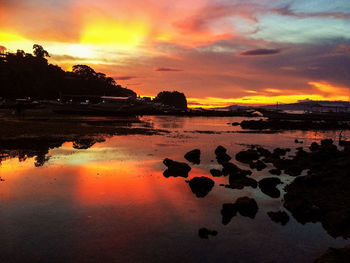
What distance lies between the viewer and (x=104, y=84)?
605 ft

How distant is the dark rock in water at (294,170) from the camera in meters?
21.8

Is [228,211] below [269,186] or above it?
below

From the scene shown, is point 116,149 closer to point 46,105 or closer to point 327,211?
point 327,211

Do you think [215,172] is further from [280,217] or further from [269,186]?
[280,217]

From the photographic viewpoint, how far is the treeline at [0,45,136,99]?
12256 centimetres

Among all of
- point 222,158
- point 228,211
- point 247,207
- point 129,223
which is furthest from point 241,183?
point 129,223

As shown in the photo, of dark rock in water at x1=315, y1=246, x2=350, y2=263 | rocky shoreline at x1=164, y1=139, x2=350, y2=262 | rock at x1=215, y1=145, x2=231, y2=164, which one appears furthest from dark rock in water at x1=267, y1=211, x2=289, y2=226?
rock at x1=215, y1=145, x2=231, y2=164

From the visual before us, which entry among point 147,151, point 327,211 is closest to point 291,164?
point 327,211

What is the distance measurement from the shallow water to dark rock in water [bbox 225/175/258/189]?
22.6 inches

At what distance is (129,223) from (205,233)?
328cm

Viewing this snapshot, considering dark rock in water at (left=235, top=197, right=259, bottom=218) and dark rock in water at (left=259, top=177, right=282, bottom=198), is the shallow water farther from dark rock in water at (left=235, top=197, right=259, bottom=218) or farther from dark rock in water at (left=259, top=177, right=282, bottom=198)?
dark rock in water at (left=259, top=177, right=282, bottom=198)

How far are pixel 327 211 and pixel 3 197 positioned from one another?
639 inches

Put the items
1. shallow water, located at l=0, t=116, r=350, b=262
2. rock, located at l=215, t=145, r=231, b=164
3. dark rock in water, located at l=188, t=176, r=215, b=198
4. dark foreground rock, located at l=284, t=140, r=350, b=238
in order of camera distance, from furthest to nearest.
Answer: rock, located at l=215, t=145, r=231, b=164 → dark rock in water, located at l=188, t=176, r=215, b=198 → dark foreground rock, located at l=284, t=140, r=350, b=238 → shallow water, located at l=0, t=116, r=350, b=262

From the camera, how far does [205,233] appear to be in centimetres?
1126
